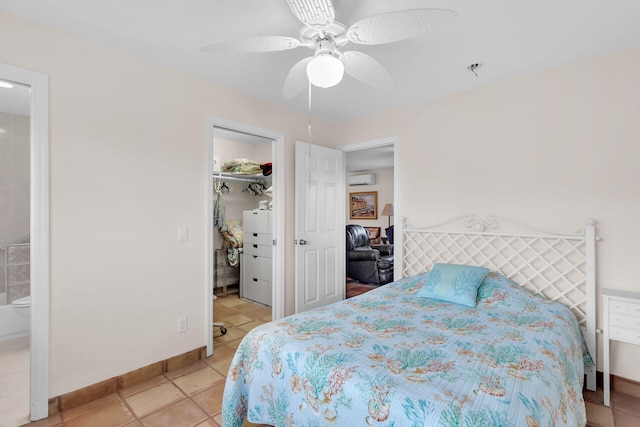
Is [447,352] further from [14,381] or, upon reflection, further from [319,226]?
[14,381]

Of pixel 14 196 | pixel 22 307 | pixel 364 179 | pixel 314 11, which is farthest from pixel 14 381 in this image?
pixel 364 179

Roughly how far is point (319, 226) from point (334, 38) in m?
2.21

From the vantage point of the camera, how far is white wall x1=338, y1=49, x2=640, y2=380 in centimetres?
Answer: 215

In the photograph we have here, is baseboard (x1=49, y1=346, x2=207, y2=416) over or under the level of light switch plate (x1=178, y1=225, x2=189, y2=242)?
under

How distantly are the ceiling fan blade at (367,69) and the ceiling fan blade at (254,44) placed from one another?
31cm

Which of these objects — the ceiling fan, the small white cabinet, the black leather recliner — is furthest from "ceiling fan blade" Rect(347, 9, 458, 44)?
the black leather recliner

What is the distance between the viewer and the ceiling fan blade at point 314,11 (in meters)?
1.32

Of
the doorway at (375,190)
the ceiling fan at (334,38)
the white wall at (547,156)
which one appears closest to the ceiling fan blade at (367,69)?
the ceiling fan at (334,38)

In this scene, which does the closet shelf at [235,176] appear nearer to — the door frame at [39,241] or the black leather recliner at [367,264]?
the black leather recliner at [367,264]

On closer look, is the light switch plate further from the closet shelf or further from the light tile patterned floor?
the closet shelf

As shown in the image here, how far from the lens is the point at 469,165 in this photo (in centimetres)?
286

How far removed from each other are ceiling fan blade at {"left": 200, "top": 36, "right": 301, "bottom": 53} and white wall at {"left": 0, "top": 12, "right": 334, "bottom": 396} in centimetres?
103

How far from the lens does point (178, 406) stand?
2.02m

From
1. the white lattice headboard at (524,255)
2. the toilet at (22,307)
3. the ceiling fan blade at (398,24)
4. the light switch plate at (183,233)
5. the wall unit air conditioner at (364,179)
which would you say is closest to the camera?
the ceiling fan blade at (398,24)
